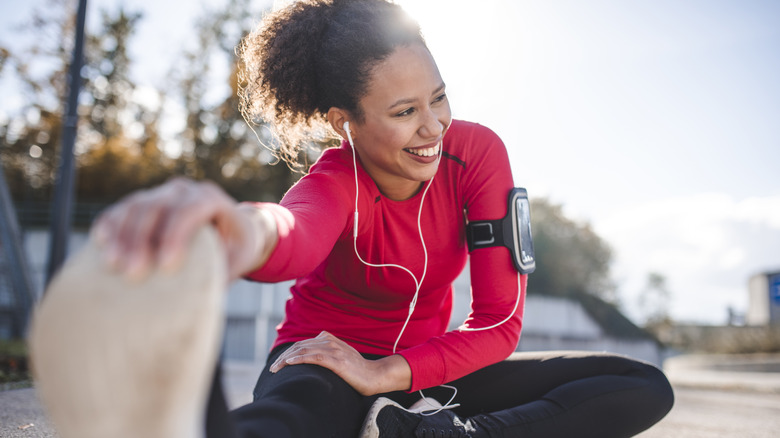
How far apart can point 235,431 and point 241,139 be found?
48.0ft

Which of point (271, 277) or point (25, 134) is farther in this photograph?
point (25, 134)

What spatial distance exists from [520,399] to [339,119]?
1086 mm

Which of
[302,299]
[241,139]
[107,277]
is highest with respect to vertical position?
[241,139]

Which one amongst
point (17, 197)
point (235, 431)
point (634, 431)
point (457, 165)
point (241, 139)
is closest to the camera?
point (235, 431)

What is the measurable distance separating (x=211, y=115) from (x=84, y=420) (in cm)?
1546

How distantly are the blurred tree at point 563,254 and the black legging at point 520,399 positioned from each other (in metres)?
12.6

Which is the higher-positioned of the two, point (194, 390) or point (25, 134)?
point (25, 134)

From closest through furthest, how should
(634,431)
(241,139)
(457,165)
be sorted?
(634,431) < (457,165) < (241,139)

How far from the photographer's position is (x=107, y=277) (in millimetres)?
666

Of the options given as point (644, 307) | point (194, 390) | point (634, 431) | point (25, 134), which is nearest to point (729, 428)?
point (634, 431)

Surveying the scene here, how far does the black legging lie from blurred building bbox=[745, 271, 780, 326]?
96.4 feet

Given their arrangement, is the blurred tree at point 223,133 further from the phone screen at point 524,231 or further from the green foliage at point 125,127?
the phone screen at point 524,231

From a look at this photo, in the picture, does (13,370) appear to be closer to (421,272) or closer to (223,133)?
(421,272)

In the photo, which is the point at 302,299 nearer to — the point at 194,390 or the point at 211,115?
the point at 194,390
